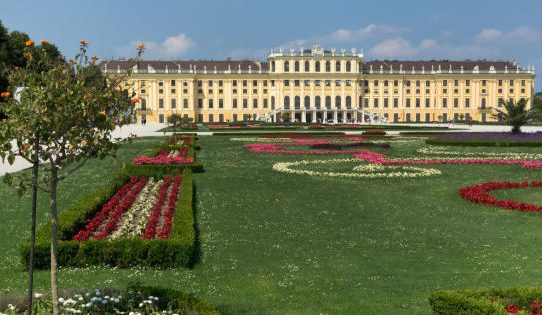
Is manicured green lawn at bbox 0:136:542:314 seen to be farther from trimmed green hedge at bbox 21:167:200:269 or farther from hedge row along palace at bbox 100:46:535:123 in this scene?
hedge row along palace at bbox 100:46:535:123

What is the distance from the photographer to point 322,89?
89.3 meters

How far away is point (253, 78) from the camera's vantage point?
90250 millimetres

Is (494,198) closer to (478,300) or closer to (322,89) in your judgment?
(478,300)

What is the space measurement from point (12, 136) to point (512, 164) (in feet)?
61.1

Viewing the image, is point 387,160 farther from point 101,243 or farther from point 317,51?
point 317,51

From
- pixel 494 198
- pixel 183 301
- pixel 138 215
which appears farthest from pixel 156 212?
pixel 494 198

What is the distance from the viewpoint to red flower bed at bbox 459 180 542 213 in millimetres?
11852

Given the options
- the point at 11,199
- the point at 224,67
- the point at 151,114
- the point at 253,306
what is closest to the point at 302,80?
the point at 224,67

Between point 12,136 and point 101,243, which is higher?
point 12,136

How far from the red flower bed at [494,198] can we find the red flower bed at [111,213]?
714 centimetres

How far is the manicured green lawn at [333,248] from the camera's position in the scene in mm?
6891

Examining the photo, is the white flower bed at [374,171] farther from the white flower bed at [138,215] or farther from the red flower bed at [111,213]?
the red flower bed at [111,213]

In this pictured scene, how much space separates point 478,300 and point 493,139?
86.0 feet

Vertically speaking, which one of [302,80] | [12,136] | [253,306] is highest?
[302,80]
